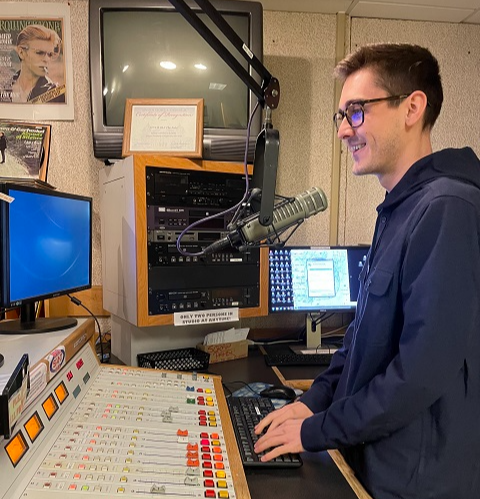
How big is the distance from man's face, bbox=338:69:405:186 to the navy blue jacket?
0.07 meters

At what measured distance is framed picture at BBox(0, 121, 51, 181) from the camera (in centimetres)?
156

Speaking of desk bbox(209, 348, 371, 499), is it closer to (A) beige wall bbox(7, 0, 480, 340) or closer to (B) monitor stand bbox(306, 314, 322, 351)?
(B) monitor stand bbox(306, 314, 322, 351)

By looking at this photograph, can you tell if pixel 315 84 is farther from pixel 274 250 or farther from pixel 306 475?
pixel 306 475

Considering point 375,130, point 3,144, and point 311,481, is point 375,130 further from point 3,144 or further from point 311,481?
point 3,144

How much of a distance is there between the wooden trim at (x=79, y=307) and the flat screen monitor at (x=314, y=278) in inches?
25.9

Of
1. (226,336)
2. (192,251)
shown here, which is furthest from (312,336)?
(192,251)

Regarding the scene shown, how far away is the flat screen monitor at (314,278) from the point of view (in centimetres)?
153

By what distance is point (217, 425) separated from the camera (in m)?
0.81

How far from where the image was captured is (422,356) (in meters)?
0.65

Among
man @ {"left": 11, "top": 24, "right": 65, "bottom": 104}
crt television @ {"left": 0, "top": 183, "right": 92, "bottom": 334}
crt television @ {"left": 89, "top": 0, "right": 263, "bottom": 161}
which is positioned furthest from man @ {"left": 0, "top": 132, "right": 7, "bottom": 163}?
crt television @ {"left": 0, "top": 183, "right": 92, "bottom": 334}

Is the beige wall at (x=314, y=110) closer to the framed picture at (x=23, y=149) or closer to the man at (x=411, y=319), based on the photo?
the framed picture at (x=23, y=149)

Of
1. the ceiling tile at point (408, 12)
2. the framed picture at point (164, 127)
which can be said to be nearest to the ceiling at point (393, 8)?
the ceiling tile at point (408, 12)

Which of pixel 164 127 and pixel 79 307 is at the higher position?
pixel 164 127

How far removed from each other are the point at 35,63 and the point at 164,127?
2.30 feet
